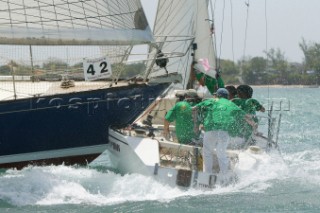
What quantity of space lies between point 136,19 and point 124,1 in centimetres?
34

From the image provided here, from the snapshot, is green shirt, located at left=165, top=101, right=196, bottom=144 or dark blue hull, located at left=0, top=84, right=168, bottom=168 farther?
dark blue hull, located at left=0, top=84, right=168, bottom=168

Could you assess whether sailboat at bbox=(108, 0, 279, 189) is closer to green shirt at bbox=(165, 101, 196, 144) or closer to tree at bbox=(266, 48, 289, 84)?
green shirt at bbox=(165, 101, 196, 144)

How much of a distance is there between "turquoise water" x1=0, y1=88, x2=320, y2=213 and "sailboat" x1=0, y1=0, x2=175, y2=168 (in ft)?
1.34

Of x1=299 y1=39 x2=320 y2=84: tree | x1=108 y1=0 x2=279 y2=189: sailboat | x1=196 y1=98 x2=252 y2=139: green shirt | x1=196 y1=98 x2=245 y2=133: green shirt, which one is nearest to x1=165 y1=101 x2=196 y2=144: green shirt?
x1=108 y1=0 x2=279 y2=189: sailboat

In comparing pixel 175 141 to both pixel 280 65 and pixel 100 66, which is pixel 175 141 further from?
pixel 280 65

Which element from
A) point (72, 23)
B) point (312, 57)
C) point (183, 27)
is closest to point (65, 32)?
point (72, 23)

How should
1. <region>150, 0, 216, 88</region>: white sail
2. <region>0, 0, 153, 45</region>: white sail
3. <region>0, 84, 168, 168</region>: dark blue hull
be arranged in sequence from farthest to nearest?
<region>150, 0, 216, 88</region>: white sail, <region>0, 84, 168, 168</region>: dark blue hull, <region>0, 0, 153, 45</region>: white sail

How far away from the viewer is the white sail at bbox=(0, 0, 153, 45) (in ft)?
39.6

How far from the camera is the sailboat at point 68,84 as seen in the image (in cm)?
1226

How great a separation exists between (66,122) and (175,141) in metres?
1.81

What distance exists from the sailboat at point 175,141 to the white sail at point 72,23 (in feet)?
2.43

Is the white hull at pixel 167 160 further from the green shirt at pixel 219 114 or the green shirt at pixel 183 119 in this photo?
the green shirt at pixel 219 114

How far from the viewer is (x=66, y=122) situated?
13.4m

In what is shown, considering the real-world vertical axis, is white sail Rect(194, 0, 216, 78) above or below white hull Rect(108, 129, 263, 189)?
above
